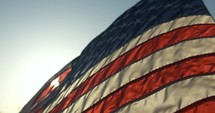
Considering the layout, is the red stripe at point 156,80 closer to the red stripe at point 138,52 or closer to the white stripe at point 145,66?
the white stripe at point 145,66

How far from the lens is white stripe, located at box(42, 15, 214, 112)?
637 cm

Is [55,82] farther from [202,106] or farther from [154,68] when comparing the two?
[202,106]

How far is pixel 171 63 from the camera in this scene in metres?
5.48

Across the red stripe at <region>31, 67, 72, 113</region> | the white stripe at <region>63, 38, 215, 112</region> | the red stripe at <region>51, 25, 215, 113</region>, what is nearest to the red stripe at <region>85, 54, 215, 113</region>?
the white stripe at <region>63, 38, 215, 112</region>

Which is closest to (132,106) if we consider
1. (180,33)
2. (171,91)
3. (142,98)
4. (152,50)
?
(142,98)

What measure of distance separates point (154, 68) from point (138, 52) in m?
1.00

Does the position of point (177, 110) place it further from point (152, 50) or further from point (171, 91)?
point (152, 50)

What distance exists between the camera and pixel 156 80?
533 cm

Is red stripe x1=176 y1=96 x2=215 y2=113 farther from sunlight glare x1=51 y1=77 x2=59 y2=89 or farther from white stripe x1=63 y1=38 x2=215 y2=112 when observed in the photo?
sunlight glare x1=51 y1=77 x2=59 y2=89

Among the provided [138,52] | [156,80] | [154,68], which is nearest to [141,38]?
[138,52]

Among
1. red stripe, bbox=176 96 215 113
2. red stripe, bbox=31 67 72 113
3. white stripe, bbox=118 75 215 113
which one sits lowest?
red stripe, bbox=176 96 215 113

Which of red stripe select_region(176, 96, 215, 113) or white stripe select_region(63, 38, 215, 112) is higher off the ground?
white stripe select_region(63, 38, 215, 112)

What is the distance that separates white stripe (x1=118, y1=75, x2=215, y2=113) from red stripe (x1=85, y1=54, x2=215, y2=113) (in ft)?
0.48

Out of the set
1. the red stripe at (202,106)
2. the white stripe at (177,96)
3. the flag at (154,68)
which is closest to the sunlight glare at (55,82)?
the flag at (154,68)
